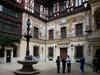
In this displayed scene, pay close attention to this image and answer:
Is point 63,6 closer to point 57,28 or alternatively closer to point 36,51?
point 57,28

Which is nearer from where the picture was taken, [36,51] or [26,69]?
[26,69]

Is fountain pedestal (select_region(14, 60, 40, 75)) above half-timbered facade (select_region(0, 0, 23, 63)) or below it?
below

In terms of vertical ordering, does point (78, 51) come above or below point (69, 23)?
below

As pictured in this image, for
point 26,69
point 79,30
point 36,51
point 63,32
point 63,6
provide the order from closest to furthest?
point 26,69 → point 79,30 → point 63,32 → point 36,51 → point 63,6

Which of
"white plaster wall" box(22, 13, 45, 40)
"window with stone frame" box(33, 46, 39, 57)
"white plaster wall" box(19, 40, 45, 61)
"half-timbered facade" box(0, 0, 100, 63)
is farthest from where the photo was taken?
"window with stone frame" box(33, 46, 39, 57)

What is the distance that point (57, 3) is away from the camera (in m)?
20.4

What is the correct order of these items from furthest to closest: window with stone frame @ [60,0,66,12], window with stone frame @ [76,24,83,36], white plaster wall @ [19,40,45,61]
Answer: window with stone frame @ [60,0,66,12] → window with stone frame @ [76,24,83,36] → white plaster wall @ [19,40,45,61]

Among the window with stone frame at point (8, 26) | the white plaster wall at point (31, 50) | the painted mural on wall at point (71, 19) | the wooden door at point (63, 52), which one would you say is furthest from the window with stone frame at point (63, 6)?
the window with stone frame at point (8, 26)

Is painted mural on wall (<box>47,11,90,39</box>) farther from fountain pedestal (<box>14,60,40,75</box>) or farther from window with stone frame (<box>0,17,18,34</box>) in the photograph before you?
fountain pedestal (<box>14,60,40,75</box>)

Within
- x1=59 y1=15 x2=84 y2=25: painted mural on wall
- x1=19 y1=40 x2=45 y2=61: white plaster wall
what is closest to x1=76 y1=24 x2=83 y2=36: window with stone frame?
x1=59 y1=15 x2=84 y2=25: painted mural on wall

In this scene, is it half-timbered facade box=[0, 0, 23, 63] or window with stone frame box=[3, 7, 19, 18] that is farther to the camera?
window with stone frame box=[3, 7, 19, 18]

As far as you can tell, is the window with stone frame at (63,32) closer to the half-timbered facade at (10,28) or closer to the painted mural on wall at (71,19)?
the painted mural on wall at (71,19)

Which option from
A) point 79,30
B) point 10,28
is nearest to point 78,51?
point 79,30

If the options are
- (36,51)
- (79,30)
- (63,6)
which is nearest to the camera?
(79,30)
